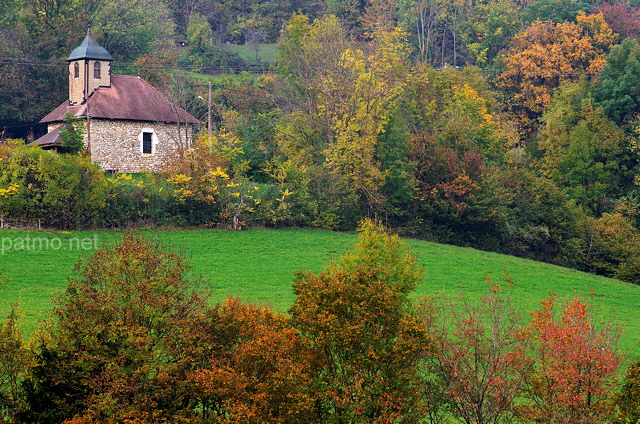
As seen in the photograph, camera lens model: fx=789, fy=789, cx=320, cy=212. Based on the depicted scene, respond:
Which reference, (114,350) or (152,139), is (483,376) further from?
(152,139)

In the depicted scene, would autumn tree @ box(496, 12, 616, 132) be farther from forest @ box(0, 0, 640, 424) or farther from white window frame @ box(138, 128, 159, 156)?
white window frame @ box(138, 128, 159, 156)

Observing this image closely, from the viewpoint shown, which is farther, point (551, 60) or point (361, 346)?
point (551, 60)

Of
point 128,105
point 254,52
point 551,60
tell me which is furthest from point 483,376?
point 254,52

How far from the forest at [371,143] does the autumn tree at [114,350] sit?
70.9 ft

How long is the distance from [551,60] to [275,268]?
40.2 m

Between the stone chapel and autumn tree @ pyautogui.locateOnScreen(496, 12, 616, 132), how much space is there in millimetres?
31087

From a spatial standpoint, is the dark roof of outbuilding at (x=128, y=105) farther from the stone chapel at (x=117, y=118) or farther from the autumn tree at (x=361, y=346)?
the autumn tree at (x=361, y=346)

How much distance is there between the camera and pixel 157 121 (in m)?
48.5

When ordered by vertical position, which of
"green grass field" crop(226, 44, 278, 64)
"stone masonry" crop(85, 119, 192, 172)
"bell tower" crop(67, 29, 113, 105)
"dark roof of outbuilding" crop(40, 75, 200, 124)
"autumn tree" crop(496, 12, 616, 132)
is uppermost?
"green grass field" crop(226, 44, 278, 64)

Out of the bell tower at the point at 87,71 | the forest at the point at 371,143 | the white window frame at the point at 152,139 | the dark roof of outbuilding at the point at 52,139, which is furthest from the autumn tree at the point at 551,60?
the dark roof of outbuilding at the point at 52,139

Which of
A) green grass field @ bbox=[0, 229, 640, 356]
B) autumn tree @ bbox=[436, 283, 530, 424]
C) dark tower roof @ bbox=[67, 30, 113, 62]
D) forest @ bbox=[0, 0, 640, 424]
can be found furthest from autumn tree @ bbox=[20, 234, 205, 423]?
dark tower roof @ bbox=[67, 30, 113, 62]

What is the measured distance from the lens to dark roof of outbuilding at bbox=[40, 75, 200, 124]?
155ft

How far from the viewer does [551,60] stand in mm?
65688

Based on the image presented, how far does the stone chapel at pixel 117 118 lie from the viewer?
46.9m
